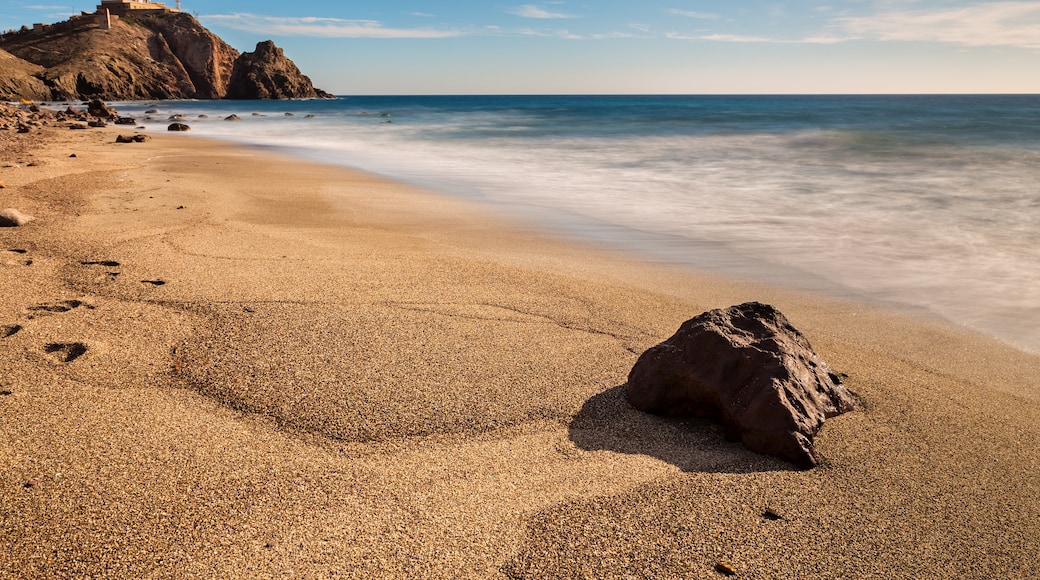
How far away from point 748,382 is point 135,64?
7542cm

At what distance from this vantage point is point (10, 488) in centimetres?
193

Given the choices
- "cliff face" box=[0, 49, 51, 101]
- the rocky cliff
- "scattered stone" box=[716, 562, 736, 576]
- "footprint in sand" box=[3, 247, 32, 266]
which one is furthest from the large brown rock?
the rocky cliff

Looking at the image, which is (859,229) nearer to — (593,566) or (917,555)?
(917,555)

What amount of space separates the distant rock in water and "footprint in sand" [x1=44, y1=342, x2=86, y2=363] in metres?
82.3

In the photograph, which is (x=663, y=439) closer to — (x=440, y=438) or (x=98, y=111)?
(x=440, y=438)

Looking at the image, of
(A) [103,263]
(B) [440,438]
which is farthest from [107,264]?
(B) [440,438]

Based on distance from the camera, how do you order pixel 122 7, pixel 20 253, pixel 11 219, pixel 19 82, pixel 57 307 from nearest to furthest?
pixel 57 307
pixel 20 253
pixel 11 219
pixel 19 82
pixel 122 7

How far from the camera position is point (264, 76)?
77.4 m

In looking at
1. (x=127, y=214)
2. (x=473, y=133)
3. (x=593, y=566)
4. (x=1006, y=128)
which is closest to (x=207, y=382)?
(x=593, y=566)

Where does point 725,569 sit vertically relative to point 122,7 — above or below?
below

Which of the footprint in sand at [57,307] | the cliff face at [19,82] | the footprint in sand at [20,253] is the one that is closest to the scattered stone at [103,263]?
the footprint in sand at [20,253]

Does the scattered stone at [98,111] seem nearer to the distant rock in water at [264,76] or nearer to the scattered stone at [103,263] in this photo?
the scattered stone at [103,263]

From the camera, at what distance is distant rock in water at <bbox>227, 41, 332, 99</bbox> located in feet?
251

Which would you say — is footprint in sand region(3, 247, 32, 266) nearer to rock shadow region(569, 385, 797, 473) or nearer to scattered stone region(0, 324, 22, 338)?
scattered stone region(0, 324, 22, 338)
